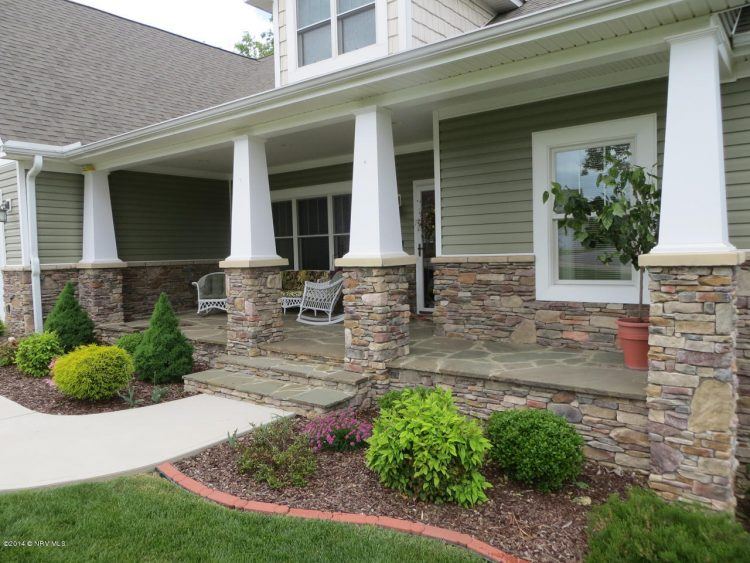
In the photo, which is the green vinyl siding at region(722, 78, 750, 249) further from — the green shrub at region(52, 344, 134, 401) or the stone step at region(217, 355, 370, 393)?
the green shrub at region(52, 344, 134, 401)

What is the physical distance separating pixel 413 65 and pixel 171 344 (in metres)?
4.53

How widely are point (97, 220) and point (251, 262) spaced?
4124mm

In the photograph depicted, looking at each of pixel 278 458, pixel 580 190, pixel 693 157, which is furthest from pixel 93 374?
pixel 693 157

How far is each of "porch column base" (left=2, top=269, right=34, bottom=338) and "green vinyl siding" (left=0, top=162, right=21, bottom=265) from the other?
27cm

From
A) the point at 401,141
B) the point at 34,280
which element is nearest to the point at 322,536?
the point at 401,141

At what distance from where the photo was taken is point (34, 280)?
28.2ft

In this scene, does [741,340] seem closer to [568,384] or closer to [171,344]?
[568,384]

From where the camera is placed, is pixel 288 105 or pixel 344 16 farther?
pixel 344 16

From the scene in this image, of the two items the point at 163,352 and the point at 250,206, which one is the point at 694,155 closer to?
the point at 250,206

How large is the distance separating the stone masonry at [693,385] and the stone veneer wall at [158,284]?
349 inches

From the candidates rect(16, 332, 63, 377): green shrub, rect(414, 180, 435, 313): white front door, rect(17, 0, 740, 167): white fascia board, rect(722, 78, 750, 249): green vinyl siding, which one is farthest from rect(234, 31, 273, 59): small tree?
rect(722, 78, 750, 249): green vinyl siding

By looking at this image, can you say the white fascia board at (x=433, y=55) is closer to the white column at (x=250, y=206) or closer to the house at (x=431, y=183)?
the house at (x=431, y=183)

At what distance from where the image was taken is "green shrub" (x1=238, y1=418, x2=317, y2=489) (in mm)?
3836

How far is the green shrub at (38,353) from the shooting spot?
A: 7414mm
